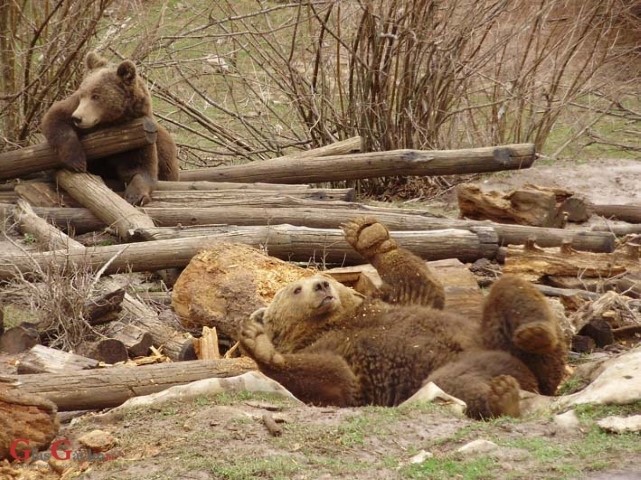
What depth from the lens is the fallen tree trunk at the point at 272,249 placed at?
830 cm

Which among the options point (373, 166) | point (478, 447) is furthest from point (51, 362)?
point (373, 166)

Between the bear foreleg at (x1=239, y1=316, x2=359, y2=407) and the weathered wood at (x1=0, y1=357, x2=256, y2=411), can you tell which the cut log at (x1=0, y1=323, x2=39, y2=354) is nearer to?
the weathered wood at (x1=0, y1=357, x2=256, y2=411)

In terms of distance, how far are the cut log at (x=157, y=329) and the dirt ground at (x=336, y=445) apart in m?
1.76

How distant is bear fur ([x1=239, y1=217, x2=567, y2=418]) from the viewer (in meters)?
5.53

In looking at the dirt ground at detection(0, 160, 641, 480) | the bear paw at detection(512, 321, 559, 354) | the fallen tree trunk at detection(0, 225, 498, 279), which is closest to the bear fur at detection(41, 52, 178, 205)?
the fallen tree trunk at detection(0, 225, 498, 279)

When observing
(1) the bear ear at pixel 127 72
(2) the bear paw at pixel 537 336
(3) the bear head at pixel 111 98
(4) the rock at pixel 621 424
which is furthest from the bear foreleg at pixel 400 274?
(1) the bear ear at pixel 127 72

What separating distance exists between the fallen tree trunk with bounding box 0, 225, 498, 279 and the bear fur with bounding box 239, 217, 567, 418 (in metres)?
2.20

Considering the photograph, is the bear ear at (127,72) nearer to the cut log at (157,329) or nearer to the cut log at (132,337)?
the cut log at (157,329)

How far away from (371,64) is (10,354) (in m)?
7.55

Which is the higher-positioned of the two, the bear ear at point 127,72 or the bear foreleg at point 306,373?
the bear ear at point 127,72

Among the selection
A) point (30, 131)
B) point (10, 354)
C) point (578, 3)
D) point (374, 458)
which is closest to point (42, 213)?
point (30, 131)

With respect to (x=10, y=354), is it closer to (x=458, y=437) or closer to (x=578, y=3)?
(x=458, y=437)

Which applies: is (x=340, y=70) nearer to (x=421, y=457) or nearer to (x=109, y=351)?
(x=109, y=351)

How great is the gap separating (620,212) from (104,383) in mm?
7250
